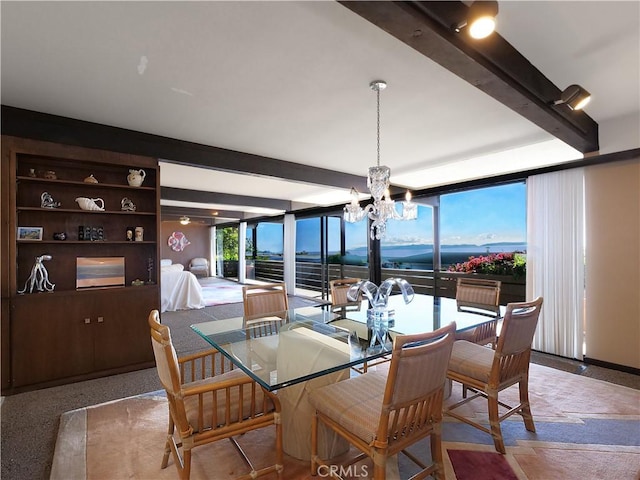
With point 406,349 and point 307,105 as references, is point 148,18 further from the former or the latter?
point 406,349

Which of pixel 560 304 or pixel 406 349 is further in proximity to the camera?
pixel 560 304

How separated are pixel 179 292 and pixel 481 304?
5.53 meters

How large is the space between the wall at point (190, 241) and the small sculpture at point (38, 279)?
30.8 ft

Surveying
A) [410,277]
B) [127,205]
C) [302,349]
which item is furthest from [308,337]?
[410,277]

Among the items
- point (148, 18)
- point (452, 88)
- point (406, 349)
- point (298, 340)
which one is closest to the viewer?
point (406, 349)

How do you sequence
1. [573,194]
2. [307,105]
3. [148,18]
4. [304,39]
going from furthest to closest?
1. [573,194]
2. [307,105]
3. [304,39]
4. [148,18]

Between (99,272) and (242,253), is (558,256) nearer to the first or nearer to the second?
(99,272)

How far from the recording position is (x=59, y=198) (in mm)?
3203

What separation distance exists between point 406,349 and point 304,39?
177cm

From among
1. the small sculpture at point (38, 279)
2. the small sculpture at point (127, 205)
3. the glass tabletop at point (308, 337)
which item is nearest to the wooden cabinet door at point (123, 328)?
the small sculpture at point (38, 279)

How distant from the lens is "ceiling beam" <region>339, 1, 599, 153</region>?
4.38 ft

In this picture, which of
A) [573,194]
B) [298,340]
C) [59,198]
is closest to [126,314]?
[59,198]

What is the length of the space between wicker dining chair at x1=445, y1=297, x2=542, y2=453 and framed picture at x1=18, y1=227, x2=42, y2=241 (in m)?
3.86

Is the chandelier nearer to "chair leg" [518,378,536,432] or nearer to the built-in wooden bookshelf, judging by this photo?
"chair leg" [518,378,536,432]
